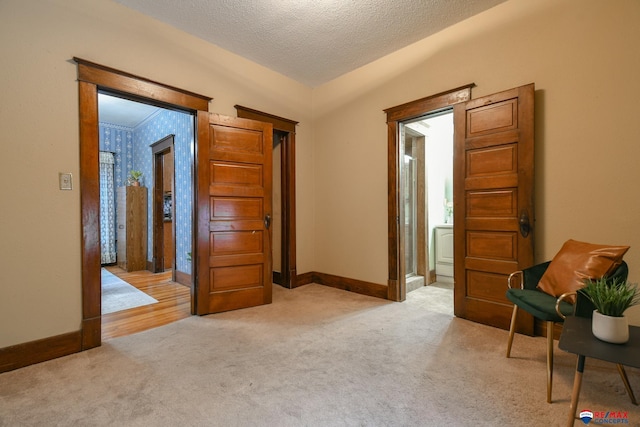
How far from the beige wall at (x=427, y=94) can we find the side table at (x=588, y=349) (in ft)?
3.76

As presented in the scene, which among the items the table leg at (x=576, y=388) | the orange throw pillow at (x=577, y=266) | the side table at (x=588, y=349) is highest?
the orange throw pillow at (x=577, y=266)

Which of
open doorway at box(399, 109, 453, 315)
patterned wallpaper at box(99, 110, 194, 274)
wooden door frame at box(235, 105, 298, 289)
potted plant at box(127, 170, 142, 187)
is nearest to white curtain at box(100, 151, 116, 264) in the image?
patterned wallpaper at box(99, 110, 194, 274)

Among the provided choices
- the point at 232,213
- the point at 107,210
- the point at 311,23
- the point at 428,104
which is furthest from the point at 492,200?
the point at 107,210

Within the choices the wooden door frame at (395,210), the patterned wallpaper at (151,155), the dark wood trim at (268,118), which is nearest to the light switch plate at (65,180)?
the patterned wallpaper at (151,155)

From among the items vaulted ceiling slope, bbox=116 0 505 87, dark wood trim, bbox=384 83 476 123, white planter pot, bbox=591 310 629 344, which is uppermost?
vaulted ceiling slope, bbox=116 0 505 87

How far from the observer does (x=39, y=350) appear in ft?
6.56

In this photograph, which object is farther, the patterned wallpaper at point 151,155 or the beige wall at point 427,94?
the patterned wallpaper at point 151,155

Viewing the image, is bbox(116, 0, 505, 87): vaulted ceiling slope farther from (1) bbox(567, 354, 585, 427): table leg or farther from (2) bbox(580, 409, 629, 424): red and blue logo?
(2) bbox(580, 409, 629, 424): red and blue logo

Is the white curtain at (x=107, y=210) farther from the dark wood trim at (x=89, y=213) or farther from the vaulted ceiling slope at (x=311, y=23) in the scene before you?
the vaulted ceiling slope at (x=311, y=23)

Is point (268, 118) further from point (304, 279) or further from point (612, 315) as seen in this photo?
point (612, 315)

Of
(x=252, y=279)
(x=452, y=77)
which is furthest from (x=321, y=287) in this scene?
(x=452, y=77)

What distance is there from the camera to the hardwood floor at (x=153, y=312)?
8.47ft

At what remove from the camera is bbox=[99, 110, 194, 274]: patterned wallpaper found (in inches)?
159

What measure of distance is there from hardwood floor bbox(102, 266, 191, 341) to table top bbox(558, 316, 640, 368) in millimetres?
3019
